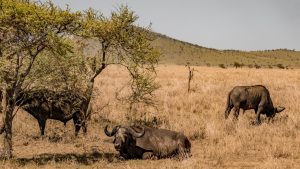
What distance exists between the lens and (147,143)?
13.6 m

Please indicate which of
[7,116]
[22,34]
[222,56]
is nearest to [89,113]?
[7,116]

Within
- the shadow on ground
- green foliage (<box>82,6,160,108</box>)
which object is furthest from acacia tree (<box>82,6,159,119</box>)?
the shadow on ground

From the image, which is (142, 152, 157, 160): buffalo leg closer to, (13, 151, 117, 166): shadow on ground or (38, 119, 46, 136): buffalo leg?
(13, 151, 117, 166): shadow on ground

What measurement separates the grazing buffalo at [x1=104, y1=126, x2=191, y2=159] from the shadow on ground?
547mm

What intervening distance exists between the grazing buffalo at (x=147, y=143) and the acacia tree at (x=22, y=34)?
2802 millimetres

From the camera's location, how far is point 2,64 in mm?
10969

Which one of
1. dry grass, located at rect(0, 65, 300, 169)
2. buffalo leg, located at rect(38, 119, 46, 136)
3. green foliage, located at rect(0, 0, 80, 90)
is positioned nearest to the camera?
green foliage, located at rect(0, 0, 80, 90)

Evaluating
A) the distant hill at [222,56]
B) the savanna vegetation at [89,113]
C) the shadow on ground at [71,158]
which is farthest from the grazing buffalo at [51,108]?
the distant hill at [222,56]

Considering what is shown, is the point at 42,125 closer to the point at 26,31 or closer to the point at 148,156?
the point at 148,156

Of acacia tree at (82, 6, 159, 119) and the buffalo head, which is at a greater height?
acacia tree at (82, 6, 159, 119)

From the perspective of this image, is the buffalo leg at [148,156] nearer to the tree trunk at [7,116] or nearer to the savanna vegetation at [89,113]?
the savanna vegetation at [89,113]

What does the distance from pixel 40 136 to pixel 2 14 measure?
623 cm

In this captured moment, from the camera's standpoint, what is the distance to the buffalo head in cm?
1313

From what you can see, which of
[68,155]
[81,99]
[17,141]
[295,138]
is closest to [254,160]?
[295,138]
